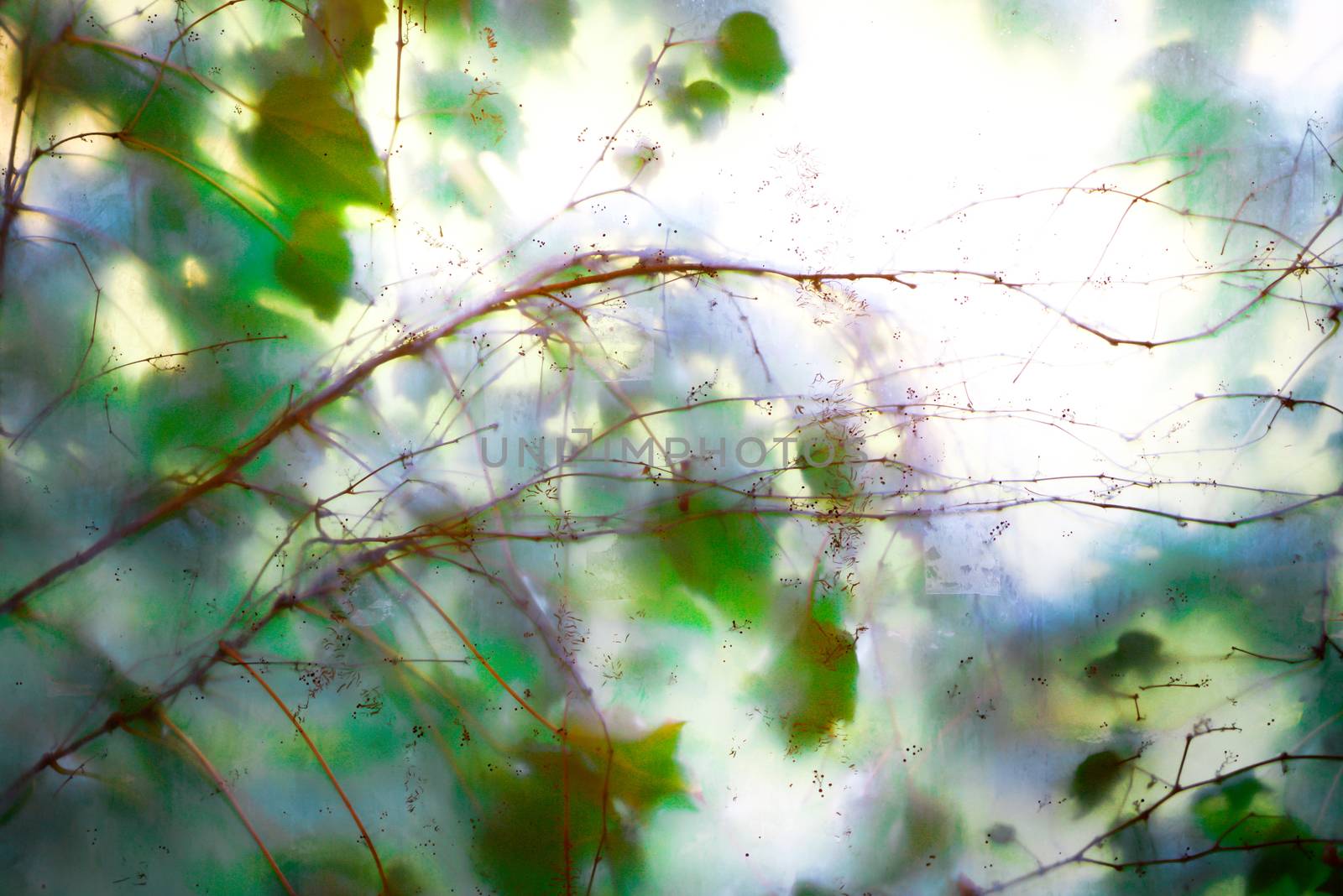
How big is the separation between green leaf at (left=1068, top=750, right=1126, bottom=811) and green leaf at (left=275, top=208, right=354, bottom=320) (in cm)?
173

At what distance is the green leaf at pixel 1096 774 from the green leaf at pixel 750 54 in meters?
1.46

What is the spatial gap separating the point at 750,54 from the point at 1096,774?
1564mm

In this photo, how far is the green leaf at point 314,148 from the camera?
1541 millimetres

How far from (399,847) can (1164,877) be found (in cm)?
152

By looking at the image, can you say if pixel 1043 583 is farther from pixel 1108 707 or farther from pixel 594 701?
pixel 594 701

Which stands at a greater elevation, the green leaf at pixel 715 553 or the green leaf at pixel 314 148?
the green leaf at pixel 314 148

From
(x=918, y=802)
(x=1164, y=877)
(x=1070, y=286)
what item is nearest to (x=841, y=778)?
(x=918, y=802)

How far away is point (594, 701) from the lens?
1538 millimetres

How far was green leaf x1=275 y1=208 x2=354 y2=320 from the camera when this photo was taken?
1.55 metres

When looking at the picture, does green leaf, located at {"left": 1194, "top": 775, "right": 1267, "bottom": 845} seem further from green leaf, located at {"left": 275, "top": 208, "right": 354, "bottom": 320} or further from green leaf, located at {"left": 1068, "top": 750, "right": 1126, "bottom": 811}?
green leaf, located at {"left": 275, "top": 208, "right": 354, "bottom": 320}

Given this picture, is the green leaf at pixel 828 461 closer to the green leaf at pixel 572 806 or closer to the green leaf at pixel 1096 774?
the green leaf at pixel 572 806

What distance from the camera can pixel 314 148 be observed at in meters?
1.55

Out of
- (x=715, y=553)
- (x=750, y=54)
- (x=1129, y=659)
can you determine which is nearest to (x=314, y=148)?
(x=750, y=54)

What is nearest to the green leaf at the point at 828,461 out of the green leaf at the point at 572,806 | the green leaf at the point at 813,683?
the green leaf at the point at 813,683
